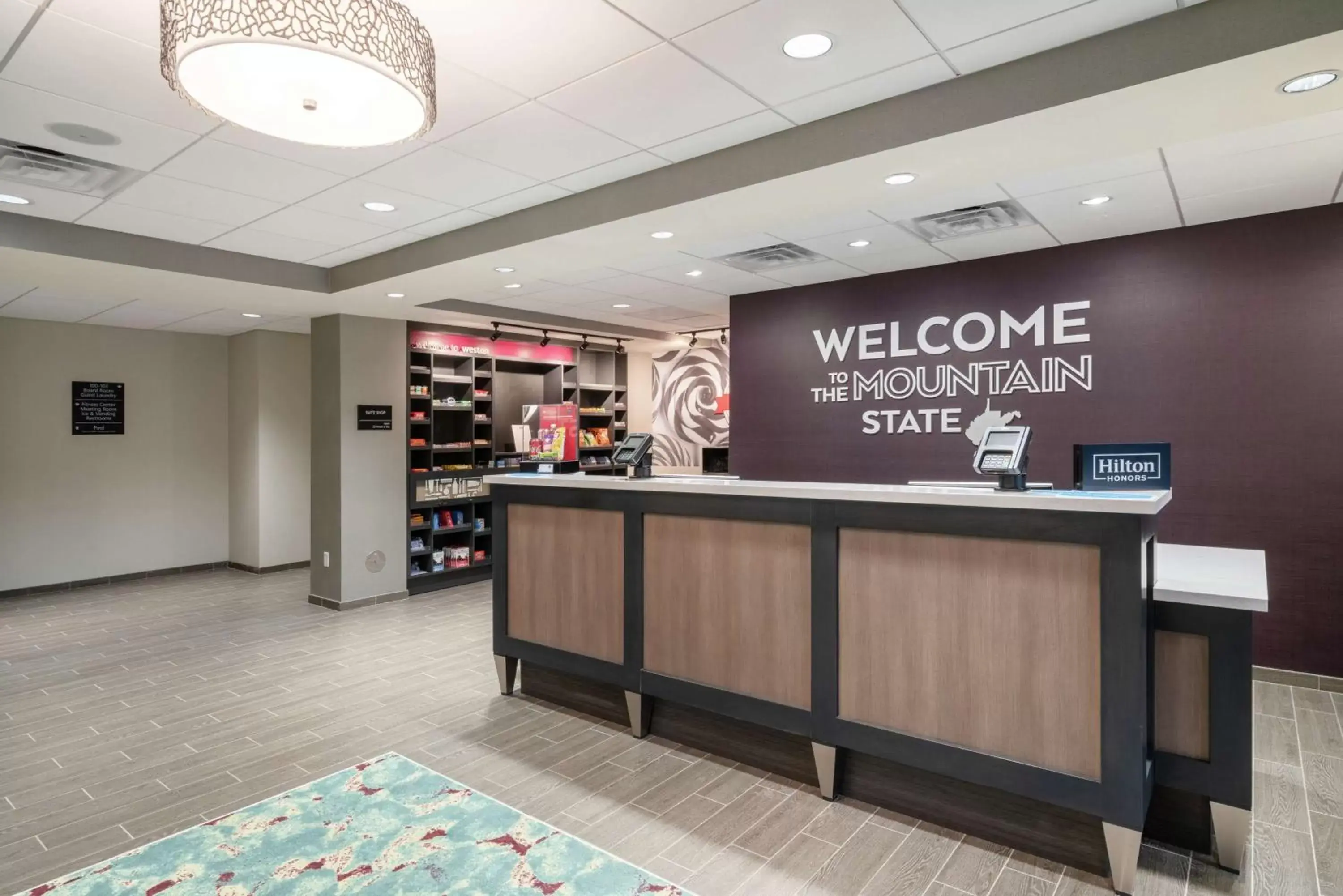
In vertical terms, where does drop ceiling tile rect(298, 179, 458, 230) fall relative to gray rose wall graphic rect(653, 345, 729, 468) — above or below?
above

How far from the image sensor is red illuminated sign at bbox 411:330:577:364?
7.99 metres

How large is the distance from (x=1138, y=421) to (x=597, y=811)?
4421 millimetres

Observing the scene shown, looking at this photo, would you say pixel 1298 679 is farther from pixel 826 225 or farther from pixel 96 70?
pixel 96 70

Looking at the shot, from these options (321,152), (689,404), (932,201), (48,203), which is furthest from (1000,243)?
(48,203)

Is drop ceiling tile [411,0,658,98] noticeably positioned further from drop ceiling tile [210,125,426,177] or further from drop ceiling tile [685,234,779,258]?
drop ceiling tile [685,234,779,258]

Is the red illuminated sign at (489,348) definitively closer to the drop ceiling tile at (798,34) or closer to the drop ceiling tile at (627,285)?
the drop ceiling tile at (627,285)

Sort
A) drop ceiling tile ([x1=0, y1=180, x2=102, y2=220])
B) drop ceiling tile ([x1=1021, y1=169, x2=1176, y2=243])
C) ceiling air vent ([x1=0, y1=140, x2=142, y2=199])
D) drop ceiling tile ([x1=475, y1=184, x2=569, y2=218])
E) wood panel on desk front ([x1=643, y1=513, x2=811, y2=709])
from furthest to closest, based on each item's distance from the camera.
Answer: drop ceiling tile ([x1=475, y1=184, x2=569, y2=218]) → drop ceiling tile ([x1=1021, y1=169, x2=1176, y2=243]) → drop ceiling tile ([x1=0, y1=180, x2=102, y2=220]) → ceiling air vent ([x1=0, y1=140, x2=142, y2=199]) → wood panel on desk front ([x1=643, y1=513, x2=811, y2=709])

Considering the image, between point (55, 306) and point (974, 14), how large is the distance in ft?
Answer: 26.7

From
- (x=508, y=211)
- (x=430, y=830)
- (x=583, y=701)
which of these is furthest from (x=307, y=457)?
(x=430, y=830)

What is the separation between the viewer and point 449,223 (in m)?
4.83

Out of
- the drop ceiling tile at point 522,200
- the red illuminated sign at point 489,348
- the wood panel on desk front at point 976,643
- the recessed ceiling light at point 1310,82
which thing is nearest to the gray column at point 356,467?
the red illuminated sign at point 489,348

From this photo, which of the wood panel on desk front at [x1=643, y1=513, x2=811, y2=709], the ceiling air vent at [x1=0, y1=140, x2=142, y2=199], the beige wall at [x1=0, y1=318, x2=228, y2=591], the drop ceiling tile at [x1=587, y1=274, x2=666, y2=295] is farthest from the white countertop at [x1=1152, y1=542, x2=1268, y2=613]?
the beige wall at [x1=0, y1=318, x2=228, y2=591]

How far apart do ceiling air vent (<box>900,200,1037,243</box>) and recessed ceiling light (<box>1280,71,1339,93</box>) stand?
1.76 m

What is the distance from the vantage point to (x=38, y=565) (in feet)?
25.5
